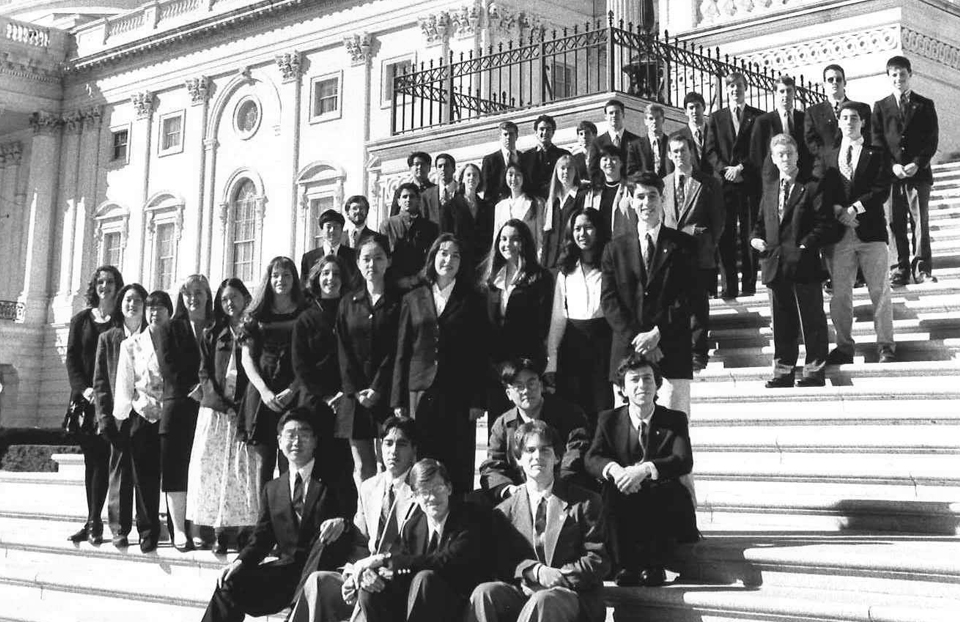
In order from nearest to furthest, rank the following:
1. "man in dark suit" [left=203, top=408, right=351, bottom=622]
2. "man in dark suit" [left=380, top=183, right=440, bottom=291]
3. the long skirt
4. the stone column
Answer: "man in dark suit" [left=203, top=408, right=351, bottom=622]
the long skirt
"man in dark suit" [left=380, top=183, right=440, bottom=291]
the stone column

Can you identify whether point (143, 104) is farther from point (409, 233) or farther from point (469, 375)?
point (469, 375)

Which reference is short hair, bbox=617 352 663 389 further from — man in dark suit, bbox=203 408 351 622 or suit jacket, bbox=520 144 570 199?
suit jacket, bbox=520 144 570 199

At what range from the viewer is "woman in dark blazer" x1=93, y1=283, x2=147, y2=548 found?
27.6ft

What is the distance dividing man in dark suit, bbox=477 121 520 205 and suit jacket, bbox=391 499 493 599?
494cm

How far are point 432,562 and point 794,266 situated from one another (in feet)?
12.6

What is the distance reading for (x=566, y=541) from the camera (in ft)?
18.4

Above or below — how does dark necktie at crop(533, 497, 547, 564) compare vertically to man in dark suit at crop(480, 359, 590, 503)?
below

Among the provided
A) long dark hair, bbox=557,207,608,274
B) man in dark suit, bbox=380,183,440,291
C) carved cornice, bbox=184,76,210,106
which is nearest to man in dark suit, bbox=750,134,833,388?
long dark hair, bbox=557,207,608,274

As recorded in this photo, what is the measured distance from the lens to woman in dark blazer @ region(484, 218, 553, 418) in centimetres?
720

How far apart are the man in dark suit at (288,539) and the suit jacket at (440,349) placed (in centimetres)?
64

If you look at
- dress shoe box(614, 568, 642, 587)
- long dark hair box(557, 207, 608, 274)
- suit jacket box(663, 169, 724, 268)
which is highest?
suit jacket box(663, 169, 724, 268)

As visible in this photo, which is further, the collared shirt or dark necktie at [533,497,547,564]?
the collared shirt

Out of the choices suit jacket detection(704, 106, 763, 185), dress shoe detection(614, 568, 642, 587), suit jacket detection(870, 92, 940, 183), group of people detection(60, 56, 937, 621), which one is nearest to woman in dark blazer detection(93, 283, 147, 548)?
group of people detection(60, 56, 937, 621)

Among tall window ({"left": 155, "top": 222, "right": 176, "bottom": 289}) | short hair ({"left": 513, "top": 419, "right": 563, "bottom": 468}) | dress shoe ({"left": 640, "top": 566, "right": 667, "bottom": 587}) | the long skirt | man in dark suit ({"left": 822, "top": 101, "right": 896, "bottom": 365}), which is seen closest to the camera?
short hair ({"left": 513, "top": 419, "right": 563, "bottom": 468})
